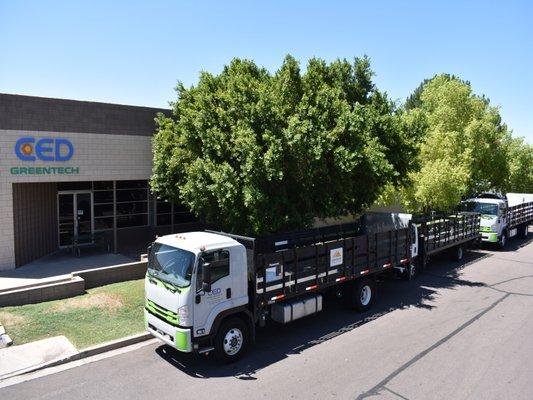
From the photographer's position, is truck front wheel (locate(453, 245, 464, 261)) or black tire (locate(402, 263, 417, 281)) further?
truck front wheel (locate(453, 245, 464, 261))

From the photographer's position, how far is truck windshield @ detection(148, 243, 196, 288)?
8289 millimetres

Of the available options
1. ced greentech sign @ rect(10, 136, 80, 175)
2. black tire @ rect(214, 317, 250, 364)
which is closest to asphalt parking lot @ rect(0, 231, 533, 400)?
black tire @ rect(214, 317, 250, 364)

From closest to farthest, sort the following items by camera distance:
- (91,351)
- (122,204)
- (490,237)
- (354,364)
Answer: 1. (354,364)
2. (91,351)
3. (122,204)
4. (490,237)

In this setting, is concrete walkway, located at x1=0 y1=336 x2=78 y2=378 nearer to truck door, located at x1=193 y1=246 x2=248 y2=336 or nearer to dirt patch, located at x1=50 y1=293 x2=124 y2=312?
dirt patch, located at x1=50 y1=293 x2=124 y2=312

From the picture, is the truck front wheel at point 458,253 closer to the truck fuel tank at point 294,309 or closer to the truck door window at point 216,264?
the truck fuel tank at point 294,309

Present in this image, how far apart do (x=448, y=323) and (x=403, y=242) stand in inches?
122

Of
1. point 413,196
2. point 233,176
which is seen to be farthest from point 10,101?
point 413,196

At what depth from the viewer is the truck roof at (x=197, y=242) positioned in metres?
8.45

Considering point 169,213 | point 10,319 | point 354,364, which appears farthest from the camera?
point 169,213

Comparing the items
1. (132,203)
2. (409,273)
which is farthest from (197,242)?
(132,203)

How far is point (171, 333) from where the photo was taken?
328 inches

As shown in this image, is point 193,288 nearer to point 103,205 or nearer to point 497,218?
point 103,205

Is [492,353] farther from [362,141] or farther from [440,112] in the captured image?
[440,112]

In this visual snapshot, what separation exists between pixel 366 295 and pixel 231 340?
15.8ft
